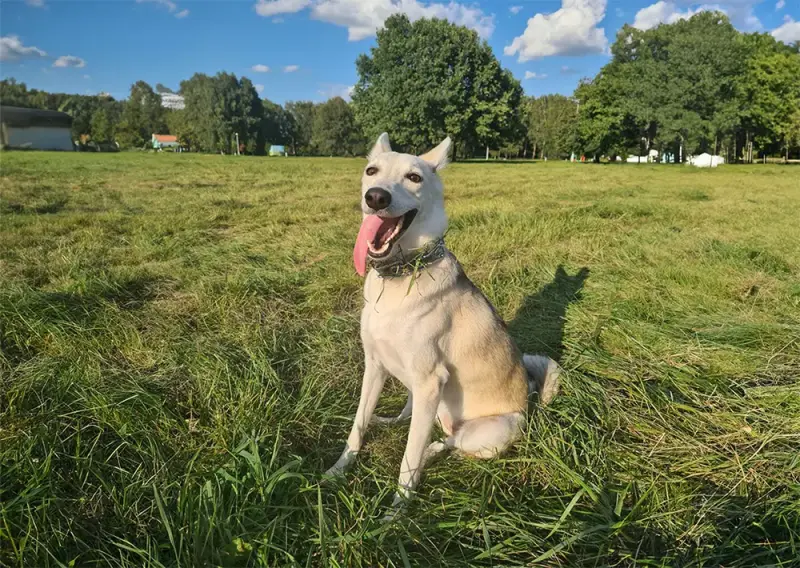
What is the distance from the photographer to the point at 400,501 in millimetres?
2113

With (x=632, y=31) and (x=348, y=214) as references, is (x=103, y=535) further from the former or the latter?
(x=632, y=31)

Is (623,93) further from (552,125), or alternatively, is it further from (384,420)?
(384,420)

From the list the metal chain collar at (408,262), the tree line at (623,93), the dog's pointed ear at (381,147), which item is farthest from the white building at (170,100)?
the metal chain collar at (408,262)

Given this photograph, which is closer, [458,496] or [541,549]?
[541,549]

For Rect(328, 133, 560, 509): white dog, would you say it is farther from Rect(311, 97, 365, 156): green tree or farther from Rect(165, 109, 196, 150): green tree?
Rect(165, 109, 196, 150): green tree

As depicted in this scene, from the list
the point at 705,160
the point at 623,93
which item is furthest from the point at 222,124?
the point at 705,160

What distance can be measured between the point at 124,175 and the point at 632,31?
57.6 meters

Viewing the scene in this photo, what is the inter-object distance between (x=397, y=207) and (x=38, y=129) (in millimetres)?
85494

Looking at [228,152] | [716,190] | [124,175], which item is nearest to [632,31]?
[716,190]

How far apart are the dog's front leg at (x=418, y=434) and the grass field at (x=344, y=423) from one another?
98 millimetres

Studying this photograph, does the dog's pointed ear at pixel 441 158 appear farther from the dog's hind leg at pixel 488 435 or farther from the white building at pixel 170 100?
the white building at pixel 170 100

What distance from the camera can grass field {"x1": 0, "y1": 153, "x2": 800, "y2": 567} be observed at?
5.94ft

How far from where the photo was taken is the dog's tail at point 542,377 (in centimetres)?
287

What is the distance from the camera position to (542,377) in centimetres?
298
